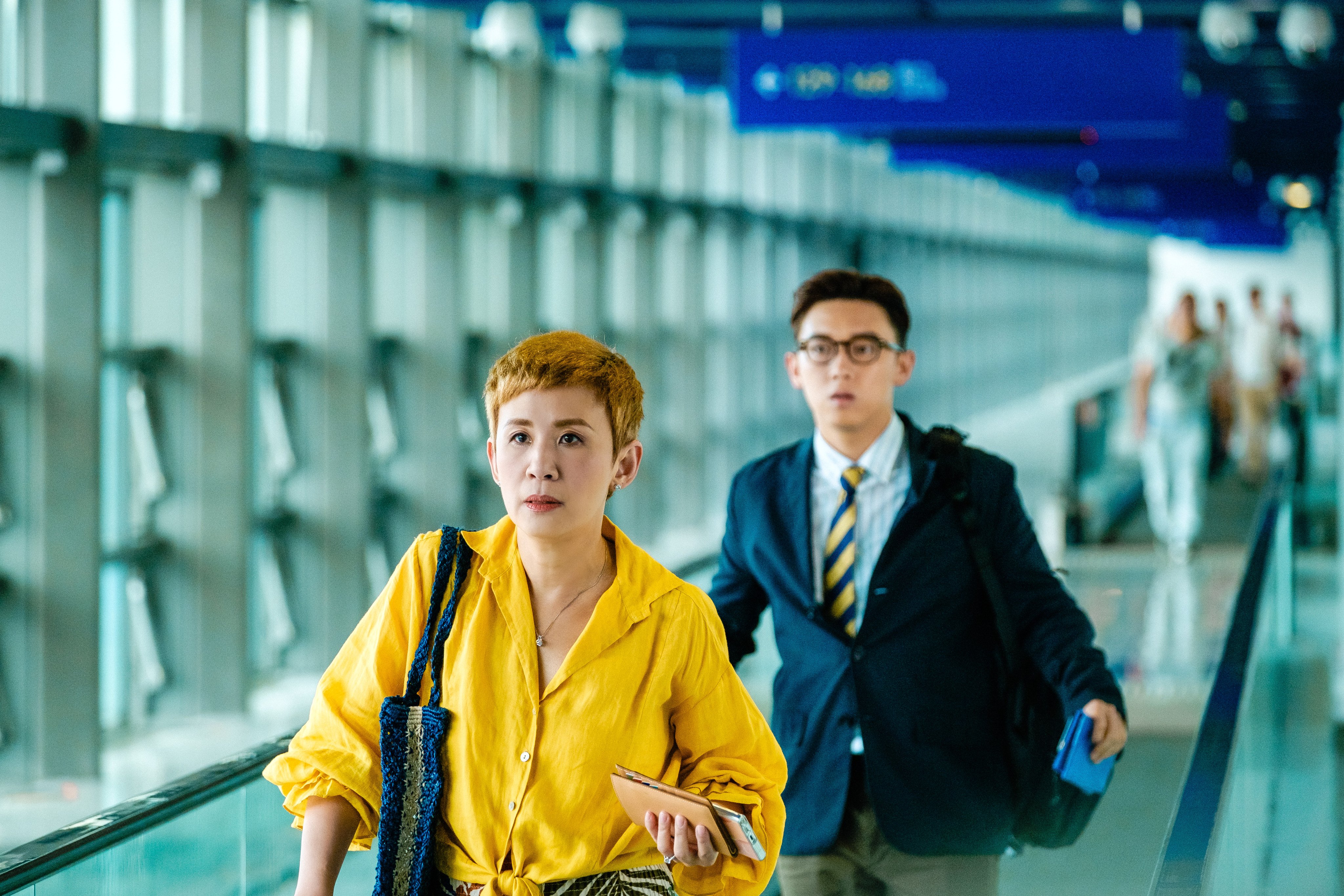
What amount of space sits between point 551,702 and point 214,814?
182cm

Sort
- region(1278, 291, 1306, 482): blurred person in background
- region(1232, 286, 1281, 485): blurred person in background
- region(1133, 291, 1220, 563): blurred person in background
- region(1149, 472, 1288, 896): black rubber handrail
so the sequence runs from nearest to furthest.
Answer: region(1149, 472, 1288, 896): black rubber handrail < region(1133, 291, 1220, 563): blurred person in background < region(1278, 291, 1306, 482): blurred person in background < region(1232, 286, 1281, 485): blurred person in background

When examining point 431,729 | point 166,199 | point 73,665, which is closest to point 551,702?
point 431,729

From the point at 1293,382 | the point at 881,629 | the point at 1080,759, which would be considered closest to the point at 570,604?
the point at 881,629

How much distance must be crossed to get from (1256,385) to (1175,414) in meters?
6.18

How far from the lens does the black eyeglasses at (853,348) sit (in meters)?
3.41

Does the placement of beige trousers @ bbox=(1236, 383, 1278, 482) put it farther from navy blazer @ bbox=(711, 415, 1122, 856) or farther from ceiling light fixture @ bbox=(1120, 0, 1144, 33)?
navy blazer @ bbox=(711, 415, 1122, 856)

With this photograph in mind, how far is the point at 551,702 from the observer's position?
214 cm

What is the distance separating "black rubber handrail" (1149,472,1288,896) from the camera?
2900 mm

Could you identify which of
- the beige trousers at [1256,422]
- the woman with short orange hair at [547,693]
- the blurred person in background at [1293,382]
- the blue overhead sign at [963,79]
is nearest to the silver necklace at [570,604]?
the woman with short orange hair at [547,693]

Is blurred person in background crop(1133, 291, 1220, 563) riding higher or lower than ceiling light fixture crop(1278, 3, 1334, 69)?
lower

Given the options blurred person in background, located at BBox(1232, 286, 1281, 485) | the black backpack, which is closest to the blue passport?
the black backpack

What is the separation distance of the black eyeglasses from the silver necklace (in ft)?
4.08

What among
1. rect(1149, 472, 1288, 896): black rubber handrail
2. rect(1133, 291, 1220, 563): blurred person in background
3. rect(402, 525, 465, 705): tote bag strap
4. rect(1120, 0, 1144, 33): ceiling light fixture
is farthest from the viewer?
rect(1120, 0, 1144, 33): ceiling light fixture

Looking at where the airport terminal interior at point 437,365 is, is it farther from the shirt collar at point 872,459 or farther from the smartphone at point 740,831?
the smartphone at point 740,831
